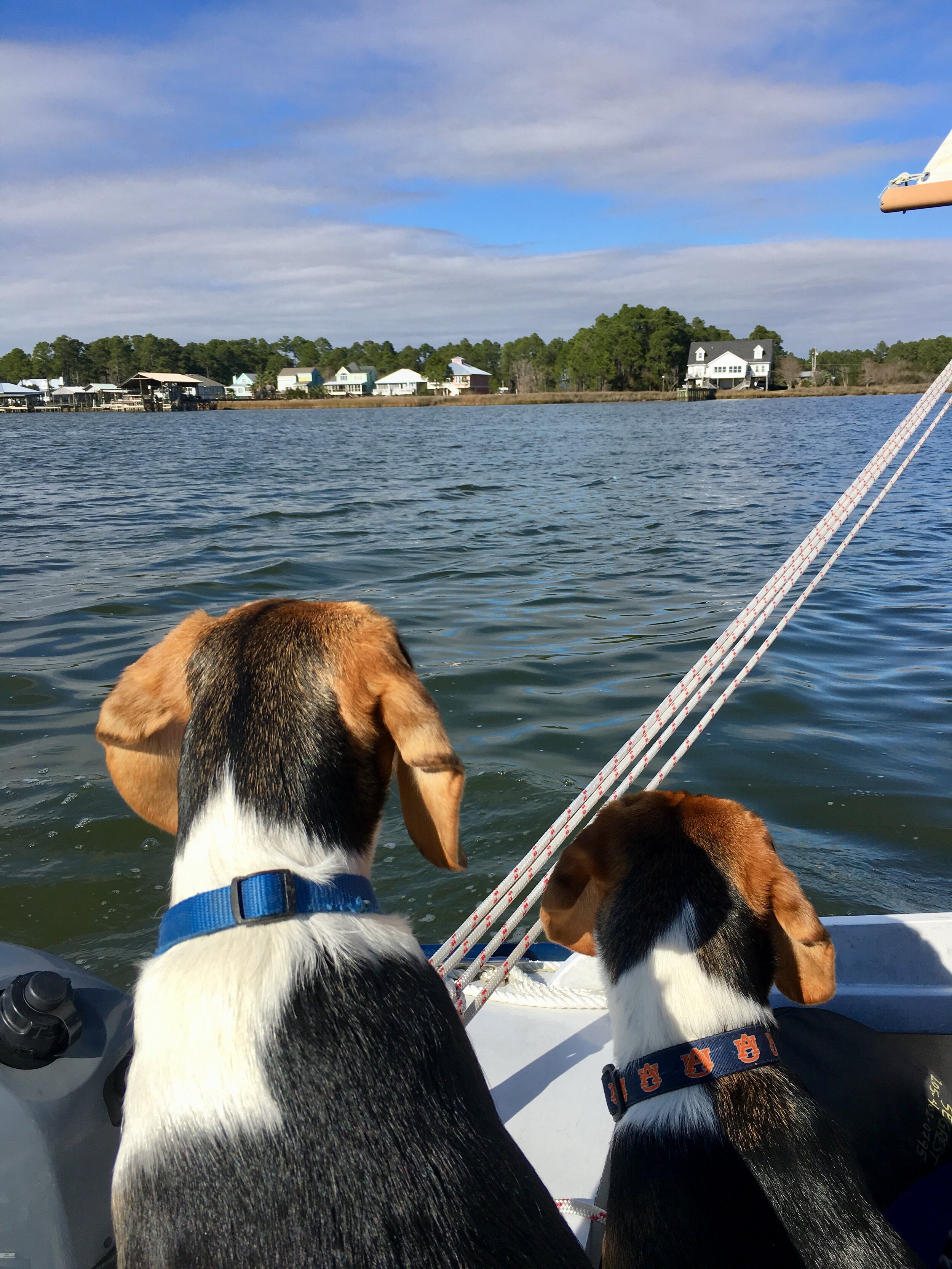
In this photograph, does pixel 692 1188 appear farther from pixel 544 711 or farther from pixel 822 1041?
pixel 544 711

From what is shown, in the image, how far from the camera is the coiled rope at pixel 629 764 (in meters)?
3.49

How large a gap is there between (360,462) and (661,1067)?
35338mm

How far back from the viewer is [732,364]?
150 meters

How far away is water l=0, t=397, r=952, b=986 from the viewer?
21.0 ft

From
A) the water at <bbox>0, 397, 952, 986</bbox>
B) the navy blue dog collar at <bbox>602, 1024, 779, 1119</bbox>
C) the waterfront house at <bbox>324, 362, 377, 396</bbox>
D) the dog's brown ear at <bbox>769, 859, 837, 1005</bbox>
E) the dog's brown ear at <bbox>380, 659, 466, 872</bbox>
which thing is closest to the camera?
the dog's brown ear at <bbox>380, 659, 466, 872</bbox>

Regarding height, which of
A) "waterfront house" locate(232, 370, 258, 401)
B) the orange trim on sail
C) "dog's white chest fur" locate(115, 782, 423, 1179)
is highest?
"waterfront house" locate(232, 370, 258, 401)

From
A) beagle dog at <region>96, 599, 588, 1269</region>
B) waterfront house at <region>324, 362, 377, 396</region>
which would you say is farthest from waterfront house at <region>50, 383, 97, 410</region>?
beagle dog at <region>96, 599, 588, 1269</region>

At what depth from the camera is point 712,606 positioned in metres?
12.9

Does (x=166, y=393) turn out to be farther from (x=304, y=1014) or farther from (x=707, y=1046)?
(x=304, y=1014)

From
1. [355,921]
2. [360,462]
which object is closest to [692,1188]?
[355,921]

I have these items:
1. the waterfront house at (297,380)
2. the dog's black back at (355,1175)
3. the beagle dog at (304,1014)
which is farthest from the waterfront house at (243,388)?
the dog's black back at (355,1175)

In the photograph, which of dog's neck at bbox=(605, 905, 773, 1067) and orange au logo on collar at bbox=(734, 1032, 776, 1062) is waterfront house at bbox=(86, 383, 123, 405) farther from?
orange au logo on collar at bbox=(734, 1032, 776, 1062)

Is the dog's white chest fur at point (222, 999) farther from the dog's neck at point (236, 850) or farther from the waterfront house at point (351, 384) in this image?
the waterfront house at point (351, 384)

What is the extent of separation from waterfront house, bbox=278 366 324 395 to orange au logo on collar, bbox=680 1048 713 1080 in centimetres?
18591
